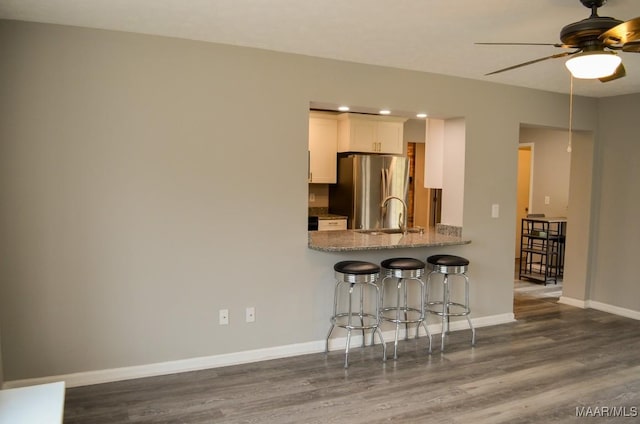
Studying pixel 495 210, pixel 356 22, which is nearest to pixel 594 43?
pixel 356 22

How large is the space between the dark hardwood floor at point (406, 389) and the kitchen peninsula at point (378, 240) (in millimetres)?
898

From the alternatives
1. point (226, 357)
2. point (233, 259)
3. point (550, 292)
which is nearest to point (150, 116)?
point (233, 259)

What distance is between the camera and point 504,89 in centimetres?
465

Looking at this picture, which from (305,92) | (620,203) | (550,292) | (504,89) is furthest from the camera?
(550,292)

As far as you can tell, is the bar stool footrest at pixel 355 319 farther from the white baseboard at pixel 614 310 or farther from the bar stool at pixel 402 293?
the white baseboard at pixel 614 310

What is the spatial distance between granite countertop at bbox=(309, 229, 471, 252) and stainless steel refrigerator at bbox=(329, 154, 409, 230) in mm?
1417

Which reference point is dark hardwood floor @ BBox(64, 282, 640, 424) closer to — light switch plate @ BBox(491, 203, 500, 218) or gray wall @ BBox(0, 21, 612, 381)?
gray wall @ BBox(0, 21, 612, 381)

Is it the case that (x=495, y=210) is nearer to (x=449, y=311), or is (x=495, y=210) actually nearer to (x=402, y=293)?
(x=449, y=311)

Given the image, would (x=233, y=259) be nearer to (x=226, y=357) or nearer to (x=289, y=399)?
(x=226, y=357)

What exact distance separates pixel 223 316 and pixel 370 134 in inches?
141

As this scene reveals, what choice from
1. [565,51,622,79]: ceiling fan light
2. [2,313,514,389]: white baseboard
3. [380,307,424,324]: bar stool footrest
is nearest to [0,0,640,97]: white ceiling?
[565,51,622,79]: ceiling fan light

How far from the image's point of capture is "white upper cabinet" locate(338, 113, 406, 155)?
616 centimetres

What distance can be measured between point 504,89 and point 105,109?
3.63m

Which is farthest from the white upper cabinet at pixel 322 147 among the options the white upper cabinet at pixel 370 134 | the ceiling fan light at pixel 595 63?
the ceiling fan light at pixel 595 63
